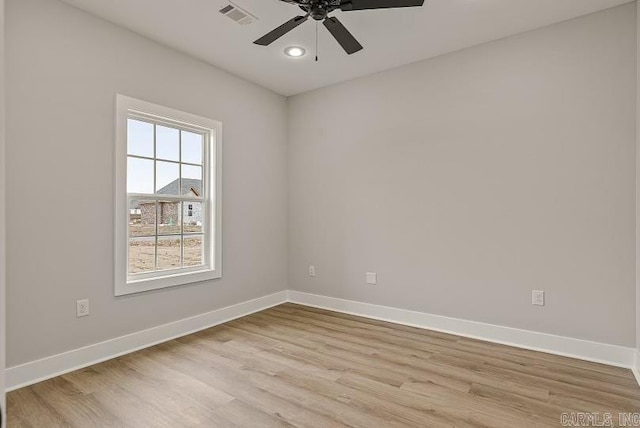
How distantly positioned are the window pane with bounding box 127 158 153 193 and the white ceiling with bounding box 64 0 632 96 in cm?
112

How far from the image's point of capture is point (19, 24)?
242cm

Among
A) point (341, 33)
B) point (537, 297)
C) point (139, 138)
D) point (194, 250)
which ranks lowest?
point (537, 297)

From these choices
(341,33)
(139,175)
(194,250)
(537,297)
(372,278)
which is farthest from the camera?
(372,278)

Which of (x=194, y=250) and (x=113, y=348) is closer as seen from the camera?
(x=113, y=348)

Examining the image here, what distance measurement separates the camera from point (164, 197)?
334 cm

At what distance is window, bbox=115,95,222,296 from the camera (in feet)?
9.76

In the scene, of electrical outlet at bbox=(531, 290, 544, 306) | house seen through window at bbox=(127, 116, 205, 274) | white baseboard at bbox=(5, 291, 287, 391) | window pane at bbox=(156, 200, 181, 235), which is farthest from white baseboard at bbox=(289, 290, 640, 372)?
window pane at bbox=(156, 200, 181, 235)

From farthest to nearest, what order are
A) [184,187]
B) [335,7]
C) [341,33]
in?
[184,187]
[341,33]
[335,7]

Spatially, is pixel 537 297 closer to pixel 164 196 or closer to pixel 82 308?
pixel 164 196

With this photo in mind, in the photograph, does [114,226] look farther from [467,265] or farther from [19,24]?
[467,265]

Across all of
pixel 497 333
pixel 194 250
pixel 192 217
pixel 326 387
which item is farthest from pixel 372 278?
pixel 192 217

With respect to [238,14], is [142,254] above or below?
below

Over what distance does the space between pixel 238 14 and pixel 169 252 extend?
221 cm

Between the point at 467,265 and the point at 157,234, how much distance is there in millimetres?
2951
